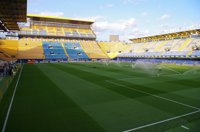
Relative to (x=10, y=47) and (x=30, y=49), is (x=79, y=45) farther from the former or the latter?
(x=10, y=47)

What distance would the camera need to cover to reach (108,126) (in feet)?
28.5

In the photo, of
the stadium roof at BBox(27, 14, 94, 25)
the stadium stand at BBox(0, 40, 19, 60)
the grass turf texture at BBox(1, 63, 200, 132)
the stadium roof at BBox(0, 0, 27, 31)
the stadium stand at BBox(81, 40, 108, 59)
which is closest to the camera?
the grass turf texture at BBox(1, 63, 200, 132)

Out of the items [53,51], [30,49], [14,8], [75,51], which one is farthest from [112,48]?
[14,8]

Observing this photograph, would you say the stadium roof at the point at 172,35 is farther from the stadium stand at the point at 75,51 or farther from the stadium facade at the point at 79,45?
the stadium stand at the point at 75,51

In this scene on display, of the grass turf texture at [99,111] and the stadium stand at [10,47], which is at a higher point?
the stadium stand at [10,47]

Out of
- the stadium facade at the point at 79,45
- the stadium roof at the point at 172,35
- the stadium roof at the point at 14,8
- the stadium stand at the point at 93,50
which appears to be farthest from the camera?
the stadium stand at the point at 93,50

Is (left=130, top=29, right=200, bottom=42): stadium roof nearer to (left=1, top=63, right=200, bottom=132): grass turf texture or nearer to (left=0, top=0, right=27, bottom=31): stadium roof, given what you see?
(left=0, top=0, right=27, bottom=31): stadium roof

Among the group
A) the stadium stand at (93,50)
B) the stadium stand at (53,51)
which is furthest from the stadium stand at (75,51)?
the stadium stand at (53,51)

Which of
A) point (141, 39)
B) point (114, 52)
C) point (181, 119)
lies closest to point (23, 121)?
point (181, 119)

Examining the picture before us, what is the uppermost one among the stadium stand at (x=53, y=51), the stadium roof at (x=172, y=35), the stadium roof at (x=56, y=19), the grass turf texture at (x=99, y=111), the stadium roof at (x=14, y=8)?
the stadium roof at (x=56, y=19)

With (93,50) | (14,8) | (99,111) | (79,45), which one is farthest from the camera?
(79,45)

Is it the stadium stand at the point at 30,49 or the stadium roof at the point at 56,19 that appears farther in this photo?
the stadium roof at the point at 56,19

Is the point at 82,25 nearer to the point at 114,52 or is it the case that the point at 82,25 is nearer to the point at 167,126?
the point at 114,52

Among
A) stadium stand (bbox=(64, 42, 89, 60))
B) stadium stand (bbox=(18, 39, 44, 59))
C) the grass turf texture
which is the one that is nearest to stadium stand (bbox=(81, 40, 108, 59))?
stadium stand (bbox=(64, 42, 89, 60))
